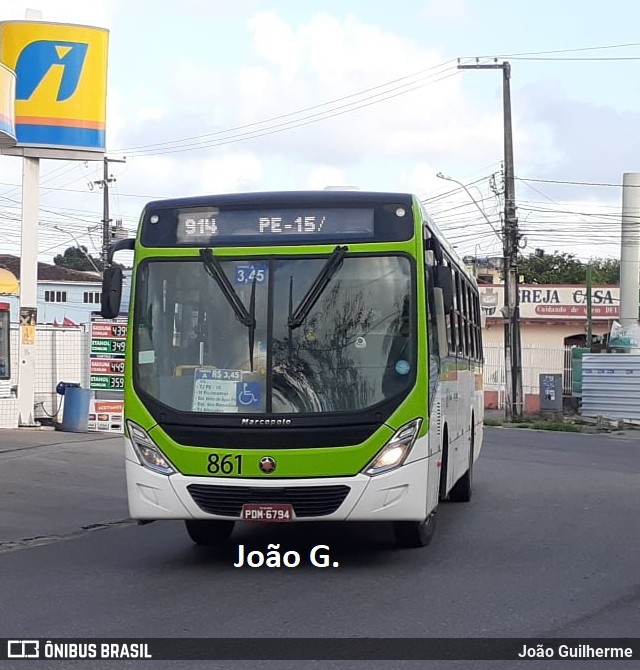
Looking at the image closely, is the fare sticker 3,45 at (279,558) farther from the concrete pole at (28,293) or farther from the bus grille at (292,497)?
the concrete pole at (28,293)

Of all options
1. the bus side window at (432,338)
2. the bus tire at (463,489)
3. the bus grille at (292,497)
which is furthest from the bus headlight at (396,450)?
the bus tire at (463,489)

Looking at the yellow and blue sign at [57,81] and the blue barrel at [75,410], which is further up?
the yellow and blue sign at [57,81]

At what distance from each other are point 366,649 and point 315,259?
3.73 metres

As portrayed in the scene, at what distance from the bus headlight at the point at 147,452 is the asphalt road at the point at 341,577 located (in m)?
0.89

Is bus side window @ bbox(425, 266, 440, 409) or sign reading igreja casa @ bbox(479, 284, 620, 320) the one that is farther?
sign reading igreja casa @ bbox(479, 284, 620, 320)

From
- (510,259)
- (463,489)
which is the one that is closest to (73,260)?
(510,259)

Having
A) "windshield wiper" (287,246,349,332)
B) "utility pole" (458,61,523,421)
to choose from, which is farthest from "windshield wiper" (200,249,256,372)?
"utility pole" (458,61,523,421)

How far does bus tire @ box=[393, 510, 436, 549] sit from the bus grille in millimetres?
995

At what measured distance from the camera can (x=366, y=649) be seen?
6.65 metres

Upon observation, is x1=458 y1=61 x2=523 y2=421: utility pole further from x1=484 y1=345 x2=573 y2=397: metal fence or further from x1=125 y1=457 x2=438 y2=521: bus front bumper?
x1=125 y1=457 x2=438 y2=521: bus front bumper

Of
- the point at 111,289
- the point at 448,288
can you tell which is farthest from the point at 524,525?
the point at 111,289

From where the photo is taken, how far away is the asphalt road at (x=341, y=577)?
7.25 m

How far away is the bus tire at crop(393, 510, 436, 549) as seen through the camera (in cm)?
983

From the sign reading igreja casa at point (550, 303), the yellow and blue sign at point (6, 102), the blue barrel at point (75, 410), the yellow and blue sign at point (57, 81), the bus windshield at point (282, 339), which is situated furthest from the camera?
the sign reading igreja casa at point (550, 303)
